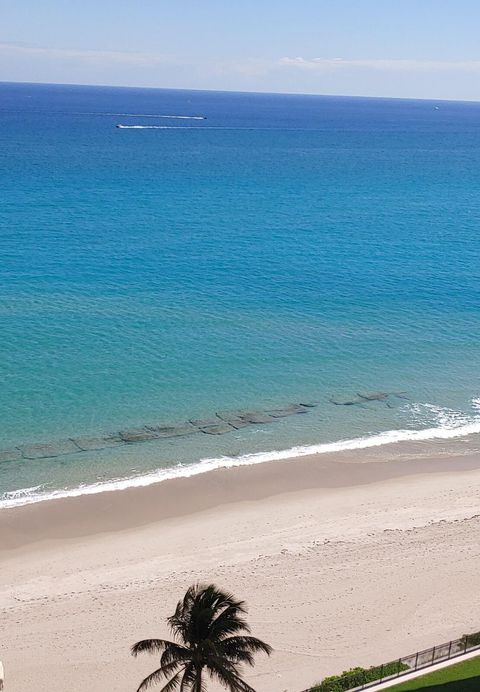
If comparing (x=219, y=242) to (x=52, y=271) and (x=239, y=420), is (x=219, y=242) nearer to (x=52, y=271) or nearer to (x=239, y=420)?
(x=52, y=271)

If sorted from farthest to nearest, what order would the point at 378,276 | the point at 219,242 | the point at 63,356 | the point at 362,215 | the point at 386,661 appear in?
the point at 362,215 < the point at 219,242 < the point at 378,276 < the point at 63,356 < the point at 386,661

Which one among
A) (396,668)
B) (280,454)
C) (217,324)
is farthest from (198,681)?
(217,324)

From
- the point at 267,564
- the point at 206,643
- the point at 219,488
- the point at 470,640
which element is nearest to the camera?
the point at 206,643

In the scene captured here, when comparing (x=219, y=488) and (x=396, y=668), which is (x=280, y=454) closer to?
(x=219, y=488)

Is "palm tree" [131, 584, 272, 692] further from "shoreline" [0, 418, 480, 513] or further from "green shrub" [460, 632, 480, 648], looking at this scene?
"shoreline" [0, 418, 480, 513]

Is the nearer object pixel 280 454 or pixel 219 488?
pixel 219 488

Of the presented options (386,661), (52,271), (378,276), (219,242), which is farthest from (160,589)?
(219,242)

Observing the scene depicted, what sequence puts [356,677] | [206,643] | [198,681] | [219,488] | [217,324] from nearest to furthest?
[206,643]
[198,681]
[356,677]
[219,488]
[217,324]
